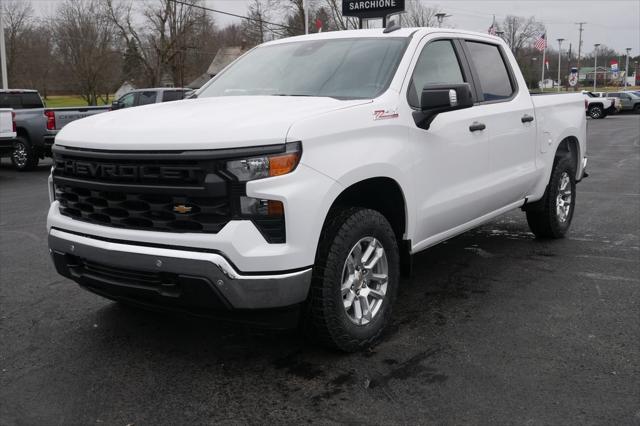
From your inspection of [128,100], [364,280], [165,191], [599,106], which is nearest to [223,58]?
[599,106]

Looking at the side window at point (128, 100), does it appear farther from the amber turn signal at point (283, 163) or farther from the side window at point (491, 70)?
the amber turn signal at point (283, 163)

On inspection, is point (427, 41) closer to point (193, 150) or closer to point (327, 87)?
point (327, 87)

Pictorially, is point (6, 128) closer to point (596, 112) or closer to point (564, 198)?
point (564, 198)

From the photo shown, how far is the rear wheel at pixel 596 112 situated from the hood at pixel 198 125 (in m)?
40.9

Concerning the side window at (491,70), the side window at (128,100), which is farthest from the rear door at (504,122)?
the side window at (128,100)

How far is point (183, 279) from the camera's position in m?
3.21

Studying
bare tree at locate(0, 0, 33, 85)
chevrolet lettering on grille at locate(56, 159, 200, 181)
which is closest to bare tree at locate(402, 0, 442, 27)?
bare tree at locate(0, 0, 33, 85)

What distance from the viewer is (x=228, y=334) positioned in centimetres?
420

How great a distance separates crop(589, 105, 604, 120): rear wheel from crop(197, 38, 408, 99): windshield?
131 feet

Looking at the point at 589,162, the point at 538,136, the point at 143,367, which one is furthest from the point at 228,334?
the point at 589,162

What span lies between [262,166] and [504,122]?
278cm

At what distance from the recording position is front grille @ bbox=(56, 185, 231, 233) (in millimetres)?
3232

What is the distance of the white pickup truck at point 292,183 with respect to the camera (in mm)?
3213

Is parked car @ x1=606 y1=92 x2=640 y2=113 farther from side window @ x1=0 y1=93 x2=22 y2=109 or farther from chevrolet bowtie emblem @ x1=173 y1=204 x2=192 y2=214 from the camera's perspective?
chevrolet bowtie emblem @ x1=173 y1=204 x2=192 y2=214
